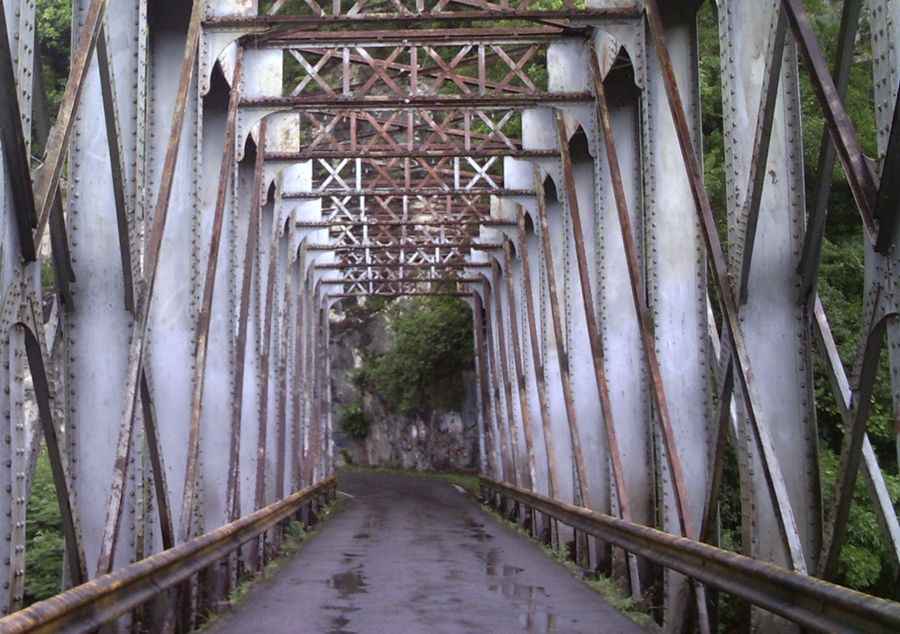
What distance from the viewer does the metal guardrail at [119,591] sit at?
4582 mm

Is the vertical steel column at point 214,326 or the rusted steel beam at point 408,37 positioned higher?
the rusted steel beam at point 408,37

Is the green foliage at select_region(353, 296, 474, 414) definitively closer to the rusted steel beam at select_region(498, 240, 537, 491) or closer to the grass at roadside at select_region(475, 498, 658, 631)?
the rusted steel beam at select_region(498, 240, 537, 491)

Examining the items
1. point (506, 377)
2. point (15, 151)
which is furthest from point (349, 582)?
point (506, 377)

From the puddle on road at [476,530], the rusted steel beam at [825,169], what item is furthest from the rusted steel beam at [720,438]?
the puddle on road at [476,530]

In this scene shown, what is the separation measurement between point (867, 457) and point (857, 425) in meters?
1.49

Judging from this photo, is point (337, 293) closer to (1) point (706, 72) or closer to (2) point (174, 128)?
(1) point (706, 72)

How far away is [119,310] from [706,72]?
1339 centimetres

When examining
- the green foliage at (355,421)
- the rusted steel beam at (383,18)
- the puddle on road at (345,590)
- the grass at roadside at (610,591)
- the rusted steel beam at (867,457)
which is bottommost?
the grass at roadside at (610,591)

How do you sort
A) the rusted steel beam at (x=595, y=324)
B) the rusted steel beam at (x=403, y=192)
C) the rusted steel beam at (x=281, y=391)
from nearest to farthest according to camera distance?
the rusted steel beam at (x=595, y=324) → the rusted steel beam at (x=281, y=391) → the rusted steel beam at (x=403, y=192)

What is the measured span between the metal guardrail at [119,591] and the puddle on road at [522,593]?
7.58 ft

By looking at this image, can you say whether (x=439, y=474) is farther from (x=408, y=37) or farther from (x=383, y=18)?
(x=383, y=18)

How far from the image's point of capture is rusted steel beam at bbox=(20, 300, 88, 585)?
5.24 m

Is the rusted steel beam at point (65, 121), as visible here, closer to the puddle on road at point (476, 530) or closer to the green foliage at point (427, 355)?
the puddle on road at point (476, 530)

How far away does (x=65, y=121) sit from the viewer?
5.88 metres
